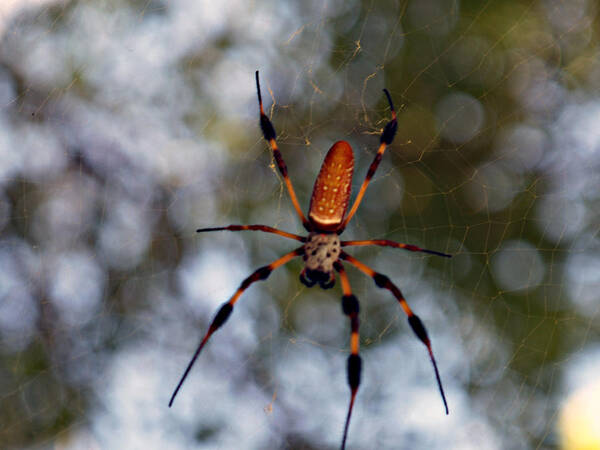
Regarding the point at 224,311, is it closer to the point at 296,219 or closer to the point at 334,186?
the point at 334,186

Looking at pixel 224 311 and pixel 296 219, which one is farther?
pixel 296 219

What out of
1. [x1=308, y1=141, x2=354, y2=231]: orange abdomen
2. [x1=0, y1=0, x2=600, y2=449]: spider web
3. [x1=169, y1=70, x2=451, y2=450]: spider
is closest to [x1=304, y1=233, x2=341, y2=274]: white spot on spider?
[x1=169, y1=70, x2=451, y2=450]: spider

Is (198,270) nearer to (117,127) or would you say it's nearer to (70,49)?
(117,127)

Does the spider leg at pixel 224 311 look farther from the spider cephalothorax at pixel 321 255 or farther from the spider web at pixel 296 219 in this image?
the spider web at pixel 296 219

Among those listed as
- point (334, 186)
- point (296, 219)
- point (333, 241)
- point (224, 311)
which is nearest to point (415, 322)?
point (333, 241)

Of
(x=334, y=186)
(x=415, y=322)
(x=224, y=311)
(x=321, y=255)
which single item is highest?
(x=334, y=186)

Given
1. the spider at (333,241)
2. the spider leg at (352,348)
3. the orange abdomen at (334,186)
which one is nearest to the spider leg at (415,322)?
the spider at (333,241)

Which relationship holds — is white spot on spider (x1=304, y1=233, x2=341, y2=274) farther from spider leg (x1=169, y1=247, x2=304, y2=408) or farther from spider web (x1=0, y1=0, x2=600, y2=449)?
spider web (x1=0, y1=0, x2=600, y2=449)
